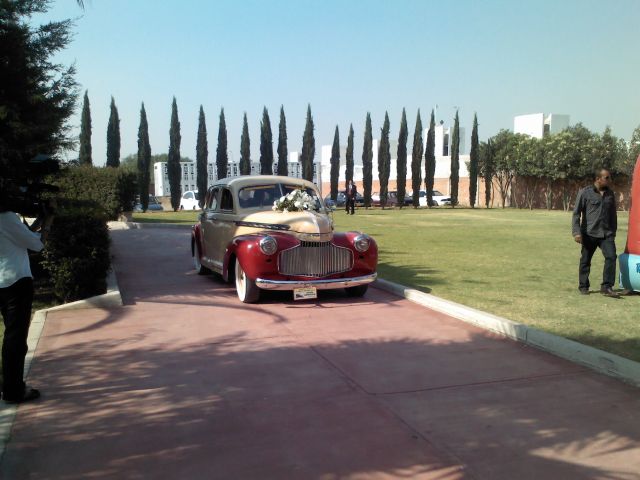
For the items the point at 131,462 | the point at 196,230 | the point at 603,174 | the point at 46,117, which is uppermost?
the point at 46,117

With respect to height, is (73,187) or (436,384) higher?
(73,187)

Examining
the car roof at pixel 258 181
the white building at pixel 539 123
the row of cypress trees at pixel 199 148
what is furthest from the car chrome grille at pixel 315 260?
the white building at pixel 539 123

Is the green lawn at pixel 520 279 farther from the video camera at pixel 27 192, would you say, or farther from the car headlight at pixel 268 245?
the video camera at pixel 27 192

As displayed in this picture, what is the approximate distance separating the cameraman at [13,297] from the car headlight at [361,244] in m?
4.70

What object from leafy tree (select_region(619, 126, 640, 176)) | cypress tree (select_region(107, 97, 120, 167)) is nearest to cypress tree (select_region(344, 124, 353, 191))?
cypress tree (select_region(107, 97, 120, 167))

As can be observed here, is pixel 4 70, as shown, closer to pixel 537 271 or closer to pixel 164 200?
pixel 537 271

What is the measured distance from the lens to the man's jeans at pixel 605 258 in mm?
7840

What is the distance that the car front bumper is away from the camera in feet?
24.8

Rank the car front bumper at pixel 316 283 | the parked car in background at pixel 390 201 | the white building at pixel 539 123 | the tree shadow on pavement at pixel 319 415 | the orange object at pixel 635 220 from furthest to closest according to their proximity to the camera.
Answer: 1. the white building at pixel 539 123
2. the parked car in background at pixel 390 201
3. the orange object at pixel 635 220
4. the car front bumper at pixel 316 283
5. the tree shadow on pavement at pixel 319 415

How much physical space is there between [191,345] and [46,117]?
5.84 m

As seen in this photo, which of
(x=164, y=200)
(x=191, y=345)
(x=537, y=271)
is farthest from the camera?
(x=164, y=200)

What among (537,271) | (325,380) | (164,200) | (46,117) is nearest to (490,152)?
(164,200)

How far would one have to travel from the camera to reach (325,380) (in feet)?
15.8

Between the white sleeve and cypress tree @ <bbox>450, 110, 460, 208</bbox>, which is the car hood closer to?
the white sleeve
